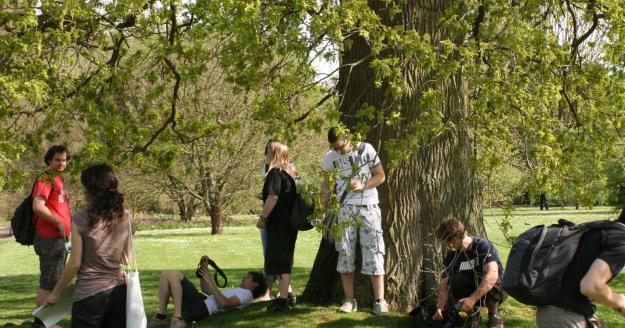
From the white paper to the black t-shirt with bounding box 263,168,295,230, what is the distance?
2.87 metres

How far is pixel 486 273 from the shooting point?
7129mm

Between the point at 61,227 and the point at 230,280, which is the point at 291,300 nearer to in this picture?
the point at 61,227

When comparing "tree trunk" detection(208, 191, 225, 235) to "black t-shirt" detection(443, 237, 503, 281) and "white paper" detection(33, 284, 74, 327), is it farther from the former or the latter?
"white paper" detection(33, 284, 74, 327)

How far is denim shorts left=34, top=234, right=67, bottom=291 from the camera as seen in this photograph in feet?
25.9

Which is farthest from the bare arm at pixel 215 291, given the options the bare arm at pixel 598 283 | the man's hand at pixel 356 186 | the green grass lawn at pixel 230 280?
the bare arm at pixel 598 283

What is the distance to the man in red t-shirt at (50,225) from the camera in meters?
7.84

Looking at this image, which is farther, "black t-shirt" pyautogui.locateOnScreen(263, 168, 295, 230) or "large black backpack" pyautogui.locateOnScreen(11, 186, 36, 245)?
"black t-shirt" pyautogui.locateOnScreen(263, 168, 295, 230)

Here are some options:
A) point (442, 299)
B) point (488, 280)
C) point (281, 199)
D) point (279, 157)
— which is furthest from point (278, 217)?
point (488, 280)

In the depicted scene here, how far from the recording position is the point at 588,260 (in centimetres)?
419

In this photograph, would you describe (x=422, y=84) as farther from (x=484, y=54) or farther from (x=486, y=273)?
(x=486, y=273)

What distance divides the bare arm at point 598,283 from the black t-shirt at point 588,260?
0.12ft

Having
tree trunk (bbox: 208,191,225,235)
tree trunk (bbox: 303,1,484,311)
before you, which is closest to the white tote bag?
tree trunk (bbox: 303,1,484,311)

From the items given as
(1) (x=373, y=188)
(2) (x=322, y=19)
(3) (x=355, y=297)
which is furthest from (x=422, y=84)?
(3) (x=355, y=297)

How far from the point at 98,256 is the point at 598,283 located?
3486mm
